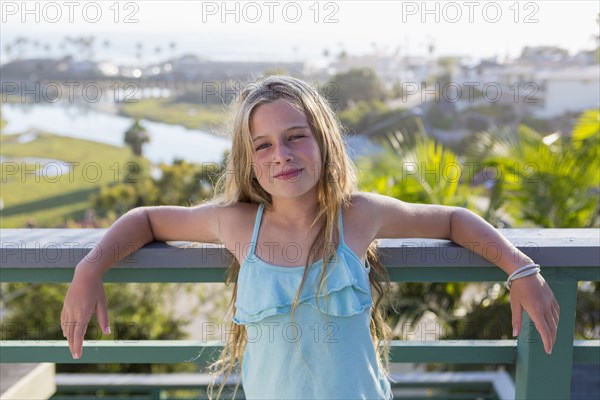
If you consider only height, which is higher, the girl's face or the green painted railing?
the girl's face

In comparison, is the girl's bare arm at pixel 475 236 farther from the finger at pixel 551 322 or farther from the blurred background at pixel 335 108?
the blurred background at pixel 335 108

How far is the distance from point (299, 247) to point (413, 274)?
25 cm

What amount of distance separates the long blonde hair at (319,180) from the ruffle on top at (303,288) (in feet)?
0.06

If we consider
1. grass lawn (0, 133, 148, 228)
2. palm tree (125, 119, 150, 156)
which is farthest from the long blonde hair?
grass lawn (0, 133, 148, 228)

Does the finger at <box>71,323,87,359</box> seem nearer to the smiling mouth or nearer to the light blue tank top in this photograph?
the light blue tank top

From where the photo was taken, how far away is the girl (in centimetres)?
128

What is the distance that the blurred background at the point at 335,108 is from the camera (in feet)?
15.1

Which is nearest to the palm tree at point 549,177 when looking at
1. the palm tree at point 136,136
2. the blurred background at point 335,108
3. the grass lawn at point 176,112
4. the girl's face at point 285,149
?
the blurred background at point 335,108

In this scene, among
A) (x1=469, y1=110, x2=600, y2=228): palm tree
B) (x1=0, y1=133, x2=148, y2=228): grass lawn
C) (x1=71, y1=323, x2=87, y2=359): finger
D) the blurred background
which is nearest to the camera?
(x1=71, y1=323, x2=87, y2=359): finger

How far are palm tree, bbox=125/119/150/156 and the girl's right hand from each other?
32.7 metres

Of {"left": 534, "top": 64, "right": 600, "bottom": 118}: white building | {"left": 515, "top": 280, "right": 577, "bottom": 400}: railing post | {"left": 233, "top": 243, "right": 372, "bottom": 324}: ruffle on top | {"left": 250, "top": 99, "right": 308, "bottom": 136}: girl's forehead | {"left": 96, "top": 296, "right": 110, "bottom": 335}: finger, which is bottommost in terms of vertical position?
{"left": 515, "top": 280, "right": 577, "bottom": 400}: railing post

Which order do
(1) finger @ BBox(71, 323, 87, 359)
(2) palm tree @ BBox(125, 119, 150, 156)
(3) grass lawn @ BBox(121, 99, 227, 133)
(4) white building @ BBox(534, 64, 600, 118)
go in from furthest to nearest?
(2) palm tree @ BBox(125, 119, 150, 156)
(3) grass lawn @ BBox(121, 99, 227, 133)
(4) white building @ BBox(534, 64, 600, 118)
(1) finger @ BBox(71, 323, 87, 359)

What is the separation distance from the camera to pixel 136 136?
109 ft

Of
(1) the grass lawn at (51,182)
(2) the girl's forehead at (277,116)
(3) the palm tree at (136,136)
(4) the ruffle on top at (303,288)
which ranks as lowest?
(1) the grass lawn at (51,182)
